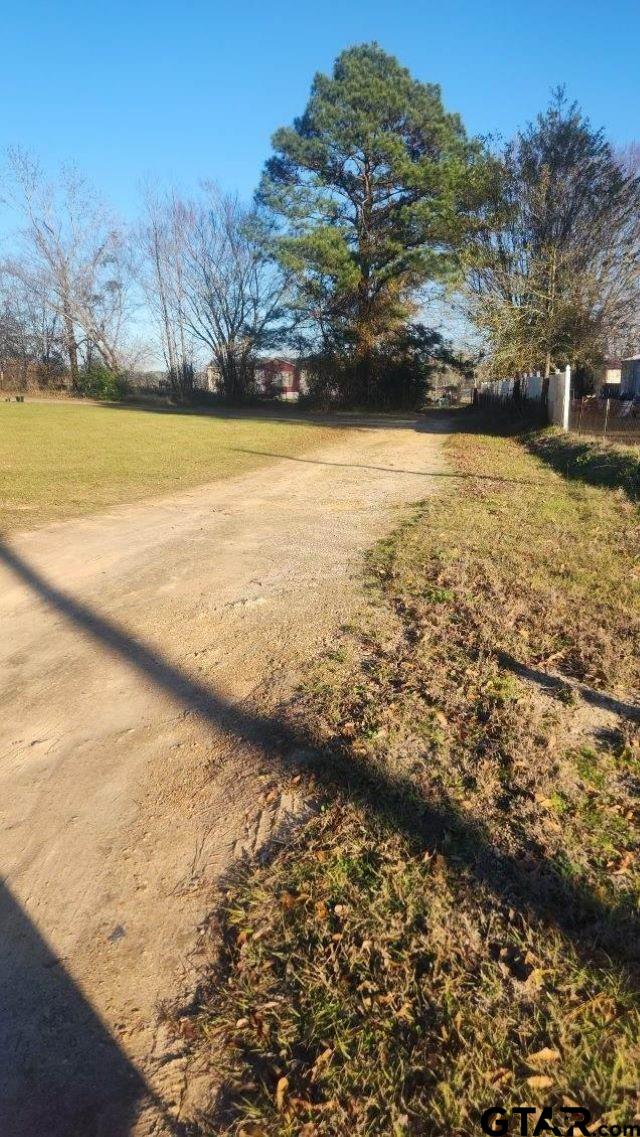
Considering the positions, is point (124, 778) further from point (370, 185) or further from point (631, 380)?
point (370, 185)

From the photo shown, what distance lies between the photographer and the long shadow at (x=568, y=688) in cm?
351

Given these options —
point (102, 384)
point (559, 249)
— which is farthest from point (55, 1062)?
point (102, 384)

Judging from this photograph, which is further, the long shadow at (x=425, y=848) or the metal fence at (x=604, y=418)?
the metal fence at (x=604, y=418)

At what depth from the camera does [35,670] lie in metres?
4.23

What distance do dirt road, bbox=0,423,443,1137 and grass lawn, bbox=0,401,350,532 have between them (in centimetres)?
259

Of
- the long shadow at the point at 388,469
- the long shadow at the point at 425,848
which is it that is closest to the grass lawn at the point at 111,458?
the long shadow at the point at 388,469

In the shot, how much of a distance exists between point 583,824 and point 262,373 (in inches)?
1963

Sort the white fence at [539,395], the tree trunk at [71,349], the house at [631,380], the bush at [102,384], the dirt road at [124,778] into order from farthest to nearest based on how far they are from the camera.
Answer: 1. the tree trunk at [71,349]
2. the bush at [102,384]
3. the house at [631,380]
4. the white fence at [539,395]
5. the dirt road at [124,778]

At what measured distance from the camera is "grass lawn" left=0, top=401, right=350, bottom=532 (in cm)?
993

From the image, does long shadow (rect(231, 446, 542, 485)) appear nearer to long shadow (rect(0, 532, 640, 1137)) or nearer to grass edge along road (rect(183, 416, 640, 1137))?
grass edge along road (rect(183, 416, 640, 1137))

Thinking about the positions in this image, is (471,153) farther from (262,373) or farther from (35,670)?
(35,670)

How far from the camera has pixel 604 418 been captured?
663 inches

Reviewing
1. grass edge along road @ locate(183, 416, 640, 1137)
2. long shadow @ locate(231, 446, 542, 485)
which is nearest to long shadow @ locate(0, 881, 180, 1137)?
grass edge along road @ locate(183, 416, 640, 1137)

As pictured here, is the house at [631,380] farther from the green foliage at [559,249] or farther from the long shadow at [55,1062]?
the long shadow at [55,1062]
